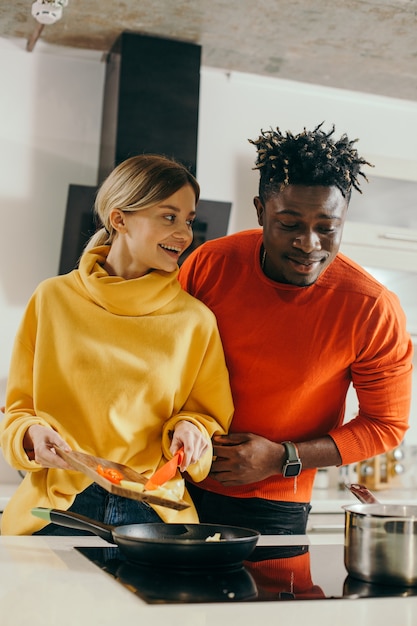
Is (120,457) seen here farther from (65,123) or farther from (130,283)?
(65,123)

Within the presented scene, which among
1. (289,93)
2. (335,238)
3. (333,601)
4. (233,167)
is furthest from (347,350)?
(289,93)

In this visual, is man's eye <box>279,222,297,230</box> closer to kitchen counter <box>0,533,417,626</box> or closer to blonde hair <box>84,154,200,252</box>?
blonde hair <box>84,154,200,252</box>

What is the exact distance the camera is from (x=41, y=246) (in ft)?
10.6

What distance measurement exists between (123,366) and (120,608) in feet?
2.40

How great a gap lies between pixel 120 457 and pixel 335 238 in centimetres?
61

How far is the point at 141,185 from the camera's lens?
5.09 ft

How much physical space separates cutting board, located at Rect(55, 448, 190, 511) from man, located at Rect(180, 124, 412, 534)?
1.12 ft

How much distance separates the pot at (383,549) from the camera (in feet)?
2.91

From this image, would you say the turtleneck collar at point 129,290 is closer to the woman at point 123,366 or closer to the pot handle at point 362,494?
the woman at point 123,366

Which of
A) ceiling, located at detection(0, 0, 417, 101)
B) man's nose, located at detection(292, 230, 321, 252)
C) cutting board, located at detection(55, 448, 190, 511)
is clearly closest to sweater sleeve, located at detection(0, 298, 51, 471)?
cutting board, located at detection(55, 448, 190, 511)

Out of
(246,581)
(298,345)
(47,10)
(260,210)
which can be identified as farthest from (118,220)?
(47,10)

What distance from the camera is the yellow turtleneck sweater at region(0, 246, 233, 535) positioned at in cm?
141

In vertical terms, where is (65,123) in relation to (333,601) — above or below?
above

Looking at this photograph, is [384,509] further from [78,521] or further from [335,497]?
[335,497]
